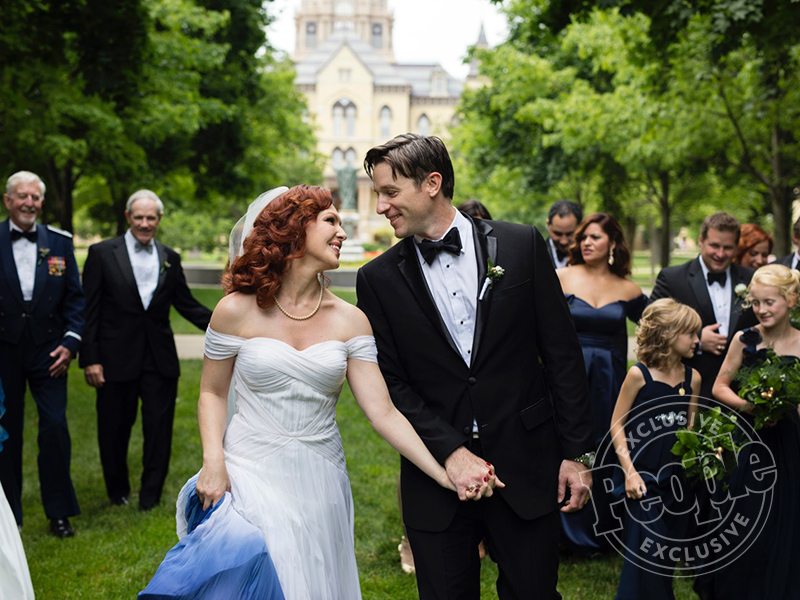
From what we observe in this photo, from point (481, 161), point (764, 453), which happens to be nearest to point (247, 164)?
point (481, 161)

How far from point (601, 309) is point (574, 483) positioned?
9.71 feet

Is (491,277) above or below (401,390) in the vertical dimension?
above

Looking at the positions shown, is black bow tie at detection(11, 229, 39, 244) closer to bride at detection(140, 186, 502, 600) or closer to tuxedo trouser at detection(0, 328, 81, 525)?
tuxedo trouser at detection(0, 328, 81, 525)

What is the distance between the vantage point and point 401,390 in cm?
363

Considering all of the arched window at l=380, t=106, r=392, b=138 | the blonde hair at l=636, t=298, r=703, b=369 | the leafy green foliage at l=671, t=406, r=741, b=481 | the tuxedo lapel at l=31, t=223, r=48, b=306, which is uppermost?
the arched window at l=380, t=106, r=392, b=138

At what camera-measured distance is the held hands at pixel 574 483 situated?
11.5 feet

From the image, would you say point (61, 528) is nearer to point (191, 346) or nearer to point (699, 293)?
point (699, 293)

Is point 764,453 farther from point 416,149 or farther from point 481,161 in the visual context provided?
point 481,161

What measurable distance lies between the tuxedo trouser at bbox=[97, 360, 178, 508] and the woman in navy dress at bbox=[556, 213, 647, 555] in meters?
3.28

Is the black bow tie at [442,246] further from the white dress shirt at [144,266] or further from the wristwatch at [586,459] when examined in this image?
the white dress shirt at [144,266]

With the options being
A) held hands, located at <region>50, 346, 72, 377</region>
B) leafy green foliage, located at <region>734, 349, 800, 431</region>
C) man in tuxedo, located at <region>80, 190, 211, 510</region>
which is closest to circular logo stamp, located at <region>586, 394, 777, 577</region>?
leafy green foliage, located at <region>734, 349, 800, 431</region>

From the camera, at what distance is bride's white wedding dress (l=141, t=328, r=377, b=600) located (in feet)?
11.5

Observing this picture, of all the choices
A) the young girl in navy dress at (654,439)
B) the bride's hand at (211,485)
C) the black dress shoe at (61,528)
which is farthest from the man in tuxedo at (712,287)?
the black dress shoe at (61,528)

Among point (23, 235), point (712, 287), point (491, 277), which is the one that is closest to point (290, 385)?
point (491, 277)
